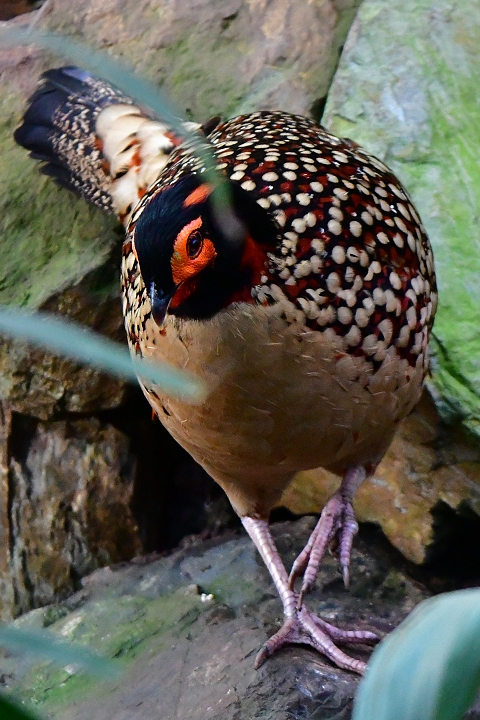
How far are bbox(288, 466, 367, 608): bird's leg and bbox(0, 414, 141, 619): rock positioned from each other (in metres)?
1.03

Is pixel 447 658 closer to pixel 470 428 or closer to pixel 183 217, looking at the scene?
pixel 183 217

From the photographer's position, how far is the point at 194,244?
151 cm

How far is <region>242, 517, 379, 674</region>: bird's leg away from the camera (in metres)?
2.10

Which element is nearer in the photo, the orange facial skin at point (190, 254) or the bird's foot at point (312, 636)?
the orange facial skin at point (190, 254)

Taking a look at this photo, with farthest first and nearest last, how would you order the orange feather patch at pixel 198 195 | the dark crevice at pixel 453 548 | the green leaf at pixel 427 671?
1. the dark crevice at pixel 453 548
2. the orange feather patch at pixel 198 195
3. the green leaf at pixel 427 671

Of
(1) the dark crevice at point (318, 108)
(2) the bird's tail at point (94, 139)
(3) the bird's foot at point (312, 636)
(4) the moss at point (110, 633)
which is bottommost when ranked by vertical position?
(4) the moss at point (110, 633)

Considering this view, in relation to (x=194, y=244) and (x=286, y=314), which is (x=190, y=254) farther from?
(x=286, y=314)

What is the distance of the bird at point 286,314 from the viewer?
1.59 metres

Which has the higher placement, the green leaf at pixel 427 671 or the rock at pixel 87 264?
the green leaf at pixel 427 671

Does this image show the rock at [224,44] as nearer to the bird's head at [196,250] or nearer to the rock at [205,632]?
the bird's head at [196,250]

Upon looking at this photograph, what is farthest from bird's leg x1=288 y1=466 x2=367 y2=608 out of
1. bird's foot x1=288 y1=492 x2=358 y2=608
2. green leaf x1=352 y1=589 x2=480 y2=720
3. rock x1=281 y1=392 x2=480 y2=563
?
green leaf x1=352 y1=589 x2=480 y2=720


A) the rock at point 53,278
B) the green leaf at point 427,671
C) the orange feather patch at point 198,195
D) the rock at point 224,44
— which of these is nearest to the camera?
the green leaf at point 427,671

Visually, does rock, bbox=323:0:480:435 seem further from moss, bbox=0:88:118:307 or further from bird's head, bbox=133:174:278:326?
bird's head, bbox=133:174:278:326

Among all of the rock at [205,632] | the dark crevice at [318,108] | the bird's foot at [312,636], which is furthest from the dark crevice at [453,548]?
the dark crevice at [318,108]
